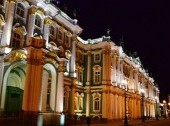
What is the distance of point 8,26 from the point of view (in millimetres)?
27547

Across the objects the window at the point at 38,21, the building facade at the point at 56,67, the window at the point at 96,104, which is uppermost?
the window at the point at 38,21

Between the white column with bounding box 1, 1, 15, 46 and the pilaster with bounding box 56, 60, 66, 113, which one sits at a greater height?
the white column with bounding box 1, 1, 15, 46

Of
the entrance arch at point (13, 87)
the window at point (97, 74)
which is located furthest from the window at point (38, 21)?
the window at point (97, 74)

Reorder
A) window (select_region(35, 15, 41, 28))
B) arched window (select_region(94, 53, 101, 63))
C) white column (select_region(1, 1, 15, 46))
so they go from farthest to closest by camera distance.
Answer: arched window (select_region(94, 53, 101, 63)) → window (select_region(35, 15, 41, 28)) → white column (select_region(1, 1, 15, 46))

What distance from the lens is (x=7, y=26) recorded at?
27484 millimetres

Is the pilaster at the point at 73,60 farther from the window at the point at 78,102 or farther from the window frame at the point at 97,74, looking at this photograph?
the window frame at the point at 97,74

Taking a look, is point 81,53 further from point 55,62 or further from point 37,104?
point 37,104

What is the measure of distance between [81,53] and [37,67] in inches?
866

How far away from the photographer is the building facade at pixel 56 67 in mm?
25078

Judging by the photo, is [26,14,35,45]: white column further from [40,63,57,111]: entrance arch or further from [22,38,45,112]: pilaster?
[22,38,45,112]: pilaster

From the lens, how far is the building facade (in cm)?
2508

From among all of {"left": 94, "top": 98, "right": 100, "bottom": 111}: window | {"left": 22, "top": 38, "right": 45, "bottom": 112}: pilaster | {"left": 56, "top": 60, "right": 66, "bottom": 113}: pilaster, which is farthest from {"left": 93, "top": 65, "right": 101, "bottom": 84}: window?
{"left": 22, "top": 38, "right": 45, "bottom": 112}: pilaster

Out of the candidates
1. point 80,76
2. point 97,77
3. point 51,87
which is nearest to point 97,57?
point 97,77

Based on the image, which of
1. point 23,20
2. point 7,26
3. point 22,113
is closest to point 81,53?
point 23,20
